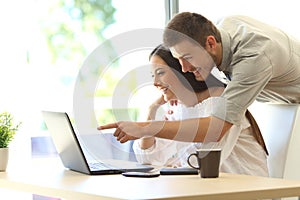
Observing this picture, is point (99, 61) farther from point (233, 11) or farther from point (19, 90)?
point (233, 11)

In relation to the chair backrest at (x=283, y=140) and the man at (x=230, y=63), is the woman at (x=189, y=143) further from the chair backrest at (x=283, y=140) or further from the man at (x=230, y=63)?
the chair backrest at (x=283, y=140)

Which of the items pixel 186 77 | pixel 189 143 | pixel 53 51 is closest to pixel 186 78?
pixel 186 77

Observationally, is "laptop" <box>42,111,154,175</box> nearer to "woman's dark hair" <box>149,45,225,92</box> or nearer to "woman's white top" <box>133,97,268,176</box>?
"woman's white top" <box>133,97,268,176</box>

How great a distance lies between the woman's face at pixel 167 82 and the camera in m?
2.07

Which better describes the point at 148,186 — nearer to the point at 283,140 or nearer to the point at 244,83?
the point at 244,83

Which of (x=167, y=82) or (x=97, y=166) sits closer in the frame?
(x=97, y=166)

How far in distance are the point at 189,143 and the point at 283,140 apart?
1.35ft

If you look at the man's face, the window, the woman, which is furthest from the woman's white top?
the window

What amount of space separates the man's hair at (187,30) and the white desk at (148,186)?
0.58m

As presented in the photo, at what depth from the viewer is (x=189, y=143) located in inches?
74.8

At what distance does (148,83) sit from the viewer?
2.93 meters

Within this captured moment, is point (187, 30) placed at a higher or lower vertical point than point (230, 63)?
higher

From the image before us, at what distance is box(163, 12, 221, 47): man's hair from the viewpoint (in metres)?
2.04

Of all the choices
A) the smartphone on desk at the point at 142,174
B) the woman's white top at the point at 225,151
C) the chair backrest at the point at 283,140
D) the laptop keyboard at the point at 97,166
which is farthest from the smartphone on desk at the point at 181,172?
the chair backrest at the point at 283,140
